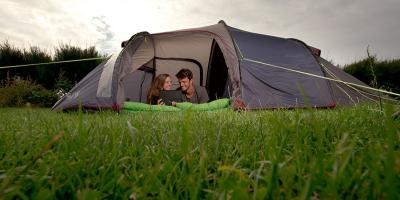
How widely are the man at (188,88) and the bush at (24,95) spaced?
13.6 ft

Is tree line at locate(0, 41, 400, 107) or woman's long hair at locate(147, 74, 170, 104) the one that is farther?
tree line at locate(0, 41, 400, 107)

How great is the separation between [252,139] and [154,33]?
15.1 ft

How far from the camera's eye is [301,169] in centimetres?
74

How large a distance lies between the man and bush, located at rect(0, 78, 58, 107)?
4154 mm

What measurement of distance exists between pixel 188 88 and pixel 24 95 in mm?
4755

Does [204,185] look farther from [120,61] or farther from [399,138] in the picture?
[120,61]

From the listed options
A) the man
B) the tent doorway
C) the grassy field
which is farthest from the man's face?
the grassy field

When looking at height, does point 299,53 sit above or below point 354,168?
above

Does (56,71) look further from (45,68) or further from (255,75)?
(255,75)

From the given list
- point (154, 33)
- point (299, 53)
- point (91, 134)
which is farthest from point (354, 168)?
point (154, 33)

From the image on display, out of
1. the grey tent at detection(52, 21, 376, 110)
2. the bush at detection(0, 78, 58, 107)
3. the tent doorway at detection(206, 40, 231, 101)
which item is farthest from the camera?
the bush at detection(0, 78, 58, 107)

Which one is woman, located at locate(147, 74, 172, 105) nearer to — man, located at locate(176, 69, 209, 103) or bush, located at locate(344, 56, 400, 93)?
man, located at locate(176, 69, 209, 103)

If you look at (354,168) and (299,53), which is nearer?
(354,168)

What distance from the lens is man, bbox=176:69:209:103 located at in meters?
6.11
